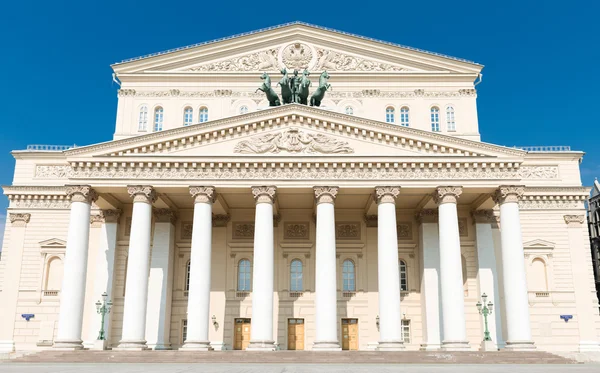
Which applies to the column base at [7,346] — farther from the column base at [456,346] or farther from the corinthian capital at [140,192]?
the column base at [456,346]

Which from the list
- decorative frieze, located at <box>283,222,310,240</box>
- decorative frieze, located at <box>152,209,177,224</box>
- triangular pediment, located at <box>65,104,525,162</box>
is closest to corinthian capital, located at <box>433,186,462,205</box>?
triangular pediment, located at <box>65,104,525,162</box>

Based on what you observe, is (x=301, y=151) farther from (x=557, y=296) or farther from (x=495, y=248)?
(x=557, y=296)

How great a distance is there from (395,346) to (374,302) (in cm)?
807

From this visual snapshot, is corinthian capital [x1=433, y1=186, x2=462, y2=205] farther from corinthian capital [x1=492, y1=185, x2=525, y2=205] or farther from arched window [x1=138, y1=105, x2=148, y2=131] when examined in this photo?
arched window [x1=138, y1=105, x2=148, y2=131]

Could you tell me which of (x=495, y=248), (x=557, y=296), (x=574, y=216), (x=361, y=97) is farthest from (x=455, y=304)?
(x=361, y=97)

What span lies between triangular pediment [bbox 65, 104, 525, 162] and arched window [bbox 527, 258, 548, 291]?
1006 centimetres

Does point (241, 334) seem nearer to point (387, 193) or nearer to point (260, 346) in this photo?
point (260, 346)

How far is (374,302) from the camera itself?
38156 millimetres

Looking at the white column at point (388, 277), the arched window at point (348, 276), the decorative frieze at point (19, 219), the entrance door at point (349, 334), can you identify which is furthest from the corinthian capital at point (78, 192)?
the entrance door at point (349, 334)

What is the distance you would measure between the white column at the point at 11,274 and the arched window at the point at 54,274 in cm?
188

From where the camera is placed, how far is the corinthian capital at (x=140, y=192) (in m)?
32.6

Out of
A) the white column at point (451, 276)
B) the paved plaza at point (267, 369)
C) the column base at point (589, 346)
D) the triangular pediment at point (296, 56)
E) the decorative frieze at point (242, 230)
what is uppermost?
the triangular pediment at point (296, 56)

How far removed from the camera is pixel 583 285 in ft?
127

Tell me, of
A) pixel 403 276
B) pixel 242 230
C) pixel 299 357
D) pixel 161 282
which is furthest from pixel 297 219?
pixel 299 357
